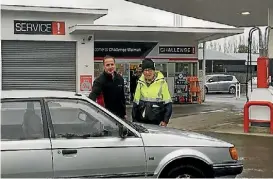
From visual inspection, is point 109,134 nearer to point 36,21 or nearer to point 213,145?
point 213,145

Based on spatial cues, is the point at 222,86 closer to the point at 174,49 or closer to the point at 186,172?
the point at 174,49

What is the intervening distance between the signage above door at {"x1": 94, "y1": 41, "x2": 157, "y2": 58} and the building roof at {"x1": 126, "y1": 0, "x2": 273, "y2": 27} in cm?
368

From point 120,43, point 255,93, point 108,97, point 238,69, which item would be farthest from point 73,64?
point 238,69

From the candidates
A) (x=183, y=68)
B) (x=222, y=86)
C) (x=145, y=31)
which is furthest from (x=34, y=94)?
(x=222, y=86)

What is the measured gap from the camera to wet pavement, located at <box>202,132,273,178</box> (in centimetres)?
778

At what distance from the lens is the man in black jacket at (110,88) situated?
702 centimetres

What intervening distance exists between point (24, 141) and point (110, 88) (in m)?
2.23

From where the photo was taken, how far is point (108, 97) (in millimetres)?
7109

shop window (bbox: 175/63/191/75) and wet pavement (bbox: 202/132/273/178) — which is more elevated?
shop window (bbox: 175/63/191/75)

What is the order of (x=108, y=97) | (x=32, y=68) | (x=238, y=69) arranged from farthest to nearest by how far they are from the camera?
(x=238, y=69) < (x=32, y=68) < (x=108, y=97)

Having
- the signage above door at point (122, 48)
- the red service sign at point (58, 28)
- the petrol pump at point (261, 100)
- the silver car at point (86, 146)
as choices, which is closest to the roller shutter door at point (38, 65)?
the red service sign at point (58, 28)

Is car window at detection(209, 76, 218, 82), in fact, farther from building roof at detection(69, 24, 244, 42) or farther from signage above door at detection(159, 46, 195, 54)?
building roof at detection(69, 24, 244, 42)

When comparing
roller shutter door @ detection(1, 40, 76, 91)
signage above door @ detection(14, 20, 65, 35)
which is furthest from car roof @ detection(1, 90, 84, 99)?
roller shutter door @ detection(1, 40, 76, 91)

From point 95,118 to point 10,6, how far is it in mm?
14295
